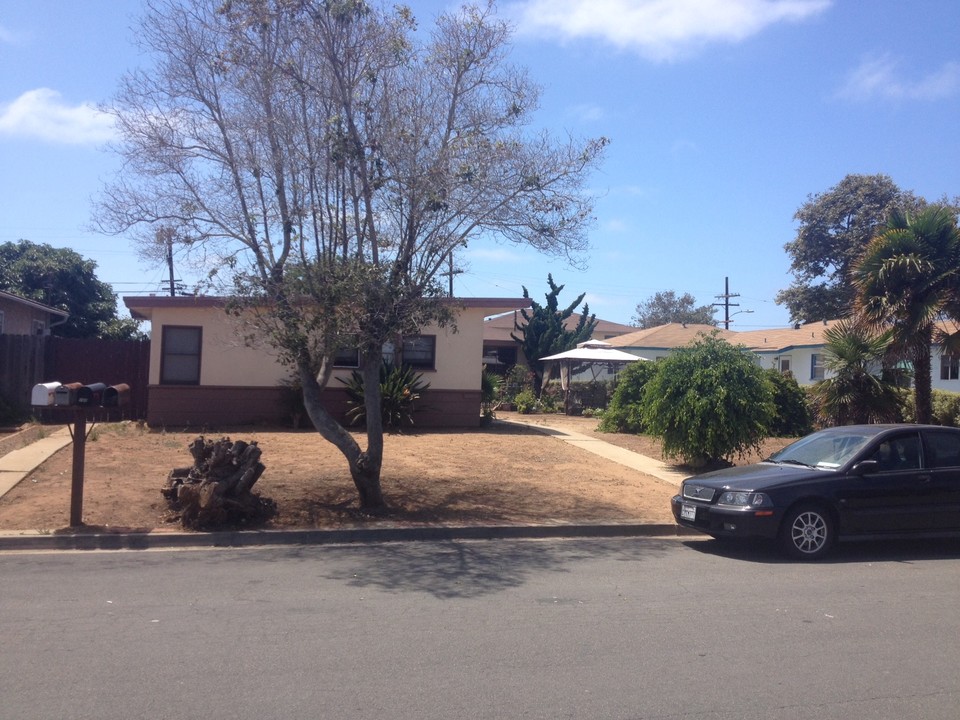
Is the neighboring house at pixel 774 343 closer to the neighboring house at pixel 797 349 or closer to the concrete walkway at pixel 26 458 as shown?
the neighboring house at pixel 797 349

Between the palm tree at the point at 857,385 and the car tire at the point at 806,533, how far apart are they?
7.29 metres

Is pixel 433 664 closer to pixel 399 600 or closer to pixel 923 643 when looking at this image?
pixel 399 600

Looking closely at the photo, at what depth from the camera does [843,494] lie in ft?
31.9

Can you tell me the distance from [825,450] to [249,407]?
1379 centimetres

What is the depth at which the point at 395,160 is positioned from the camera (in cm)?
1118

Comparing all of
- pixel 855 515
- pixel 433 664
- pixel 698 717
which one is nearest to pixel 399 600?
pixel 433 664

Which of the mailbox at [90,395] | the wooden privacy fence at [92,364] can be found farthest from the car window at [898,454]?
the wooden privacy fence at [92,364]

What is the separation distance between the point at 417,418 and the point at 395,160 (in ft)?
33.8

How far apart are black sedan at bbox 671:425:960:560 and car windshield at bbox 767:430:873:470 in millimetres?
17

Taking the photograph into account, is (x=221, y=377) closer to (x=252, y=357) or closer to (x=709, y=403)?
(x=252, y=357)

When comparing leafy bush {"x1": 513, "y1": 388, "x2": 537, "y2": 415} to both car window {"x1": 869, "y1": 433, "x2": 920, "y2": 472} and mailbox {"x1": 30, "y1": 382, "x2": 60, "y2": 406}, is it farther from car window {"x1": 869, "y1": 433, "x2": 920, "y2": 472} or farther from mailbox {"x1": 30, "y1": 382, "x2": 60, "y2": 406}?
mailbox {"x1": 30, "y1": 382, "x2": 60, "y2": 406}

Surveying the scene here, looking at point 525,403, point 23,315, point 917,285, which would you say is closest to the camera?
point 917,285

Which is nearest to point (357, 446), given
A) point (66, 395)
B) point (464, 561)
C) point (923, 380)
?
point (464, 561)

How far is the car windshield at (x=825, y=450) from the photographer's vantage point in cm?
1019
